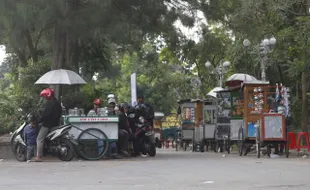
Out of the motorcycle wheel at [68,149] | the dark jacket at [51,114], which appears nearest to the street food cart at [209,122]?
the motorcycle wheel at [68,149]

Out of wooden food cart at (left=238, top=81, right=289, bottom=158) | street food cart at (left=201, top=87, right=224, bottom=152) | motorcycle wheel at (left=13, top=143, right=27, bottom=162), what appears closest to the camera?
motorcycle wheel at (left=13, top=143, right=27, bottom=162)

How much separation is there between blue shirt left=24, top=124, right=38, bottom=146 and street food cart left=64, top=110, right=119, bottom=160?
935 millimetres

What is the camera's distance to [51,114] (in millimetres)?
16391

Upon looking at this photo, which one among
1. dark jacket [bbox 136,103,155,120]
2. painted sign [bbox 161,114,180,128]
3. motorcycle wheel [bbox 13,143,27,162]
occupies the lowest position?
motorcycle wheel [bbox 13,143,27,162]

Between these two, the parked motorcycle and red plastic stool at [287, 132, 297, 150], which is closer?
the parked motorcycle

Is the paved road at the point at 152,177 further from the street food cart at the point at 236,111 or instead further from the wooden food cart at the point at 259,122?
the street food cart at the point at 236,111

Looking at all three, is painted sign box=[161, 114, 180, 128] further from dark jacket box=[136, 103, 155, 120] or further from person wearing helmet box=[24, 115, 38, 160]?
person wearing helmet box=[24, 115, 38, 160]

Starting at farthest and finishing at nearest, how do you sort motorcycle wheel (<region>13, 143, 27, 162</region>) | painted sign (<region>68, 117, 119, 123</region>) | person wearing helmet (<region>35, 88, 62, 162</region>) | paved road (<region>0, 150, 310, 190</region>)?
motorcycle wheel (<region>13, 143, 27, 162</region>), painted sign (<region>68, 117, 119, 123</region>), person wearing helmet (<region>35, 88, 62, 162</region>), paved road (<region>0, 150, 310, 190</region>)

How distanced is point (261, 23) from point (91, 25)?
7.18 m

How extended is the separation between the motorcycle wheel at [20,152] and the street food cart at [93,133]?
1348mm

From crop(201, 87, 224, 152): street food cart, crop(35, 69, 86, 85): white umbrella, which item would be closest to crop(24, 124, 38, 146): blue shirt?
crop(35, 69, 86, 85): white umbrella

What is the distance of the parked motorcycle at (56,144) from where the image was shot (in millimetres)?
16375

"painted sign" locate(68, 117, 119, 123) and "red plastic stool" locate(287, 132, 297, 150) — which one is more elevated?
"painted sign" locate(68, 117, 119, 123)

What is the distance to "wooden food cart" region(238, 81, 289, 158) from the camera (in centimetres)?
1811
